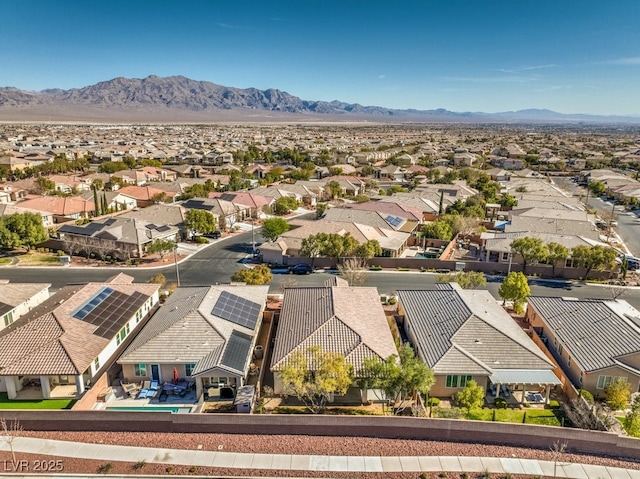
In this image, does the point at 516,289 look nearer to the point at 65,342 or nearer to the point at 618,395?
the point at 618,395

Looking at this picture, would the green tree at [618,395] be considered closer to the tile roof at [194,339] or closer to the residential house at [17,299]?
the tile roof at [194,339]

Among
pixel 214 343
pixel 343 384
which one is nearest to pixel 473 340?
pixel 343 384

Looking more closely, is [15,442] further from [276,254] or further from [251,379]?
[276,254]

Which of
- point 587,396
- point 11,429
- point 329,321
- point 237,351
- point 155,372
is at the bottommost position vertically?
point 11,429

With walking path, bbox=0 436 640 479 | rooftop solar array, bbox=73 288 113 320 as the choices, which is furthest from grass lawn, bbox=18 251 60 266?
walking path, bbox=0 436 640 479

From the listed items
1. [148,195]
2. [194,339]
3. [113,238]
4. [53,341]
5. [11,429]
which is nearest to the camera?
[11,429]

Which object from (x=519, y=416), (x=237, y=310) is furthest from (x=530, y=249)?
(x=237, y=310)

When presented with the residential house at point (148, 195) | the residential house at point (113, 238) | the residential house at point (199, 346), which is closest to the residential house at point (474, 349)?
the residential house at point (199, 346)
